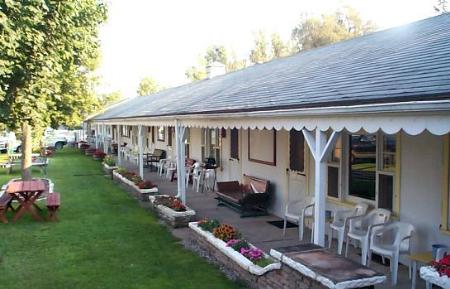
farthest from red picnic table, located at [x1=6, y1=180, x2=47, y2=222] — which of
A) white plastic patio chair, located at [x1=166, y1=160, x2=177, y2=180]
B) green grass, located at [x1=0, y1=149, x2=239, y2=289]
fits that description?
white plastic patio chair, located at [x1=166, y1=160, x2=177, y2=180]

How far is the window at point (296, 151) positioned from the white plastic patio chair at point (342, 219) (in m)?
1.77

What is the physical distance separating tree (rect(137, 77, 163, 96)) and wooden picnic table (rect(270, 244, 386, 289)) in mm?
69910

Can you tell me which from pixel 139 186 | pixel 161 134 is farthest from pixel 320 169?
pixel 161 134

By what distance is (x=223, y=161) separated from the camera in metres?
14.5

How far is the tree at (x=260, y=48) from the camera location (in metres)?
61.0

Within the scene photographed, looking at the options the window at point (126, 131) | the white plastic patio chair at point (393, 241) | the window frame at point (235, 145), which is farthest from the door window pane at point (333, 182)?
the window at point (126, 131)

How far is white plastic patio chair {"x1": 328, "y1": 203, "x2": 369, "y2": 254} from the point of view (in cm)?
711

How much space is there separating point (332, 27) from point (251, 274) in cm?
4973

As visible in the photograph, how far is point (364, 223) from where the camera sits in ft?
23.5

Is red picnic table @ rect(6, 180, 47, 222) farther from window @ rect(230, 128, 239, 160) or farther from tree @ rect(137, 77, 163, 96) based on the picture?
tree @ rect(137, 77, 163, 96)

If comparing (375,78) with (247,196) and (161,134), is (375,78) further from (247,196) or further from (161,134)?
(161,134)

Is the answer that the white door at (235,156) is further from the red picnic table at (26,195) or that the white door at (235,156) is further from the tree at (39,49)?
the red picnic table at (26,195)

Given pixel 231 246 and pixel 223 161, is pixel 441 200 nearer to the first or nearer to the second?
pixel 231 246

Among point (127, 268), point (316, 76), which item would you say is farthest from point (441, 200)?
point (127, 268)
